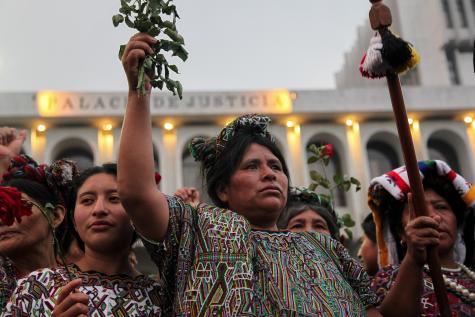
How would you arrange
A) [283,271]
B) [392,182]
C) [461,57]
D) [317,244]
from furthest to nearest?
[461,57] < [392,182] < [317,244] < [283,271]

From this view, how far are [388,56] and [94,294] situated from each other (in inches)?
51.5

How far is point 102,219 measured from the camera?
236cm

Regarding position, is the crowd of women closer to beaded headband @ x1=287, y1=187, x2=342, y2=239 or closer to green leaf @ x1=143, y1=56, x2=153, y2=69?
green leaf @ x1=143, y1=56, x2=153, y2=69

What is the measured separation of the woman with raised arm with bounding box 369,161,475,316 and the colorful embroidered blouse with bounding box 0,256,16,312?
151 cm

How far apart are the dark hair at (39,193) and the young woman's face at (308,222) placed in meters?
1.25

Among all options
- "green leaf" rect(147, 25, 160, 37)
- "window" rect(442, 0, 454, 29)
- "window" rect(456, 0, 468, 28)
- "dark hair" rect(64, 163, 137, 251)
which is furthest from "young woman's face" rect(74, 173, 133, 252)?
"window" rect(456, 0, 468, 28)

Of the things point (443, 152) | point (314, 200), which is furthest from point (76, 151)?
point (314, 200)

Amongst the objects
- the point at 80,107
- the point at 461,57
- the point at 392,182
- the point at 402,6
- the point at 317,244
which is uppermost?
the point at 402,6

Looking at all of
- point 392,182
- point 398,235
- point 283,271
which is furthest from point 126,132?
point 398,235

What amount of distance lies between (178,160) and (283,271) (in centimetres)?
1621

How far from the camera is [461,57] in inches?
1030

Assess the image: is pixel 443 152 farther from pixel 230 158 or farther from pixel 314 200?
pixel 230 158

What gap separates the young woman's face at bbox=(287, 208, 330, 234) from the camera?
349cm

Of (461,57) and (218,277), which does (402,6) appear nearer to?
(461,57)
